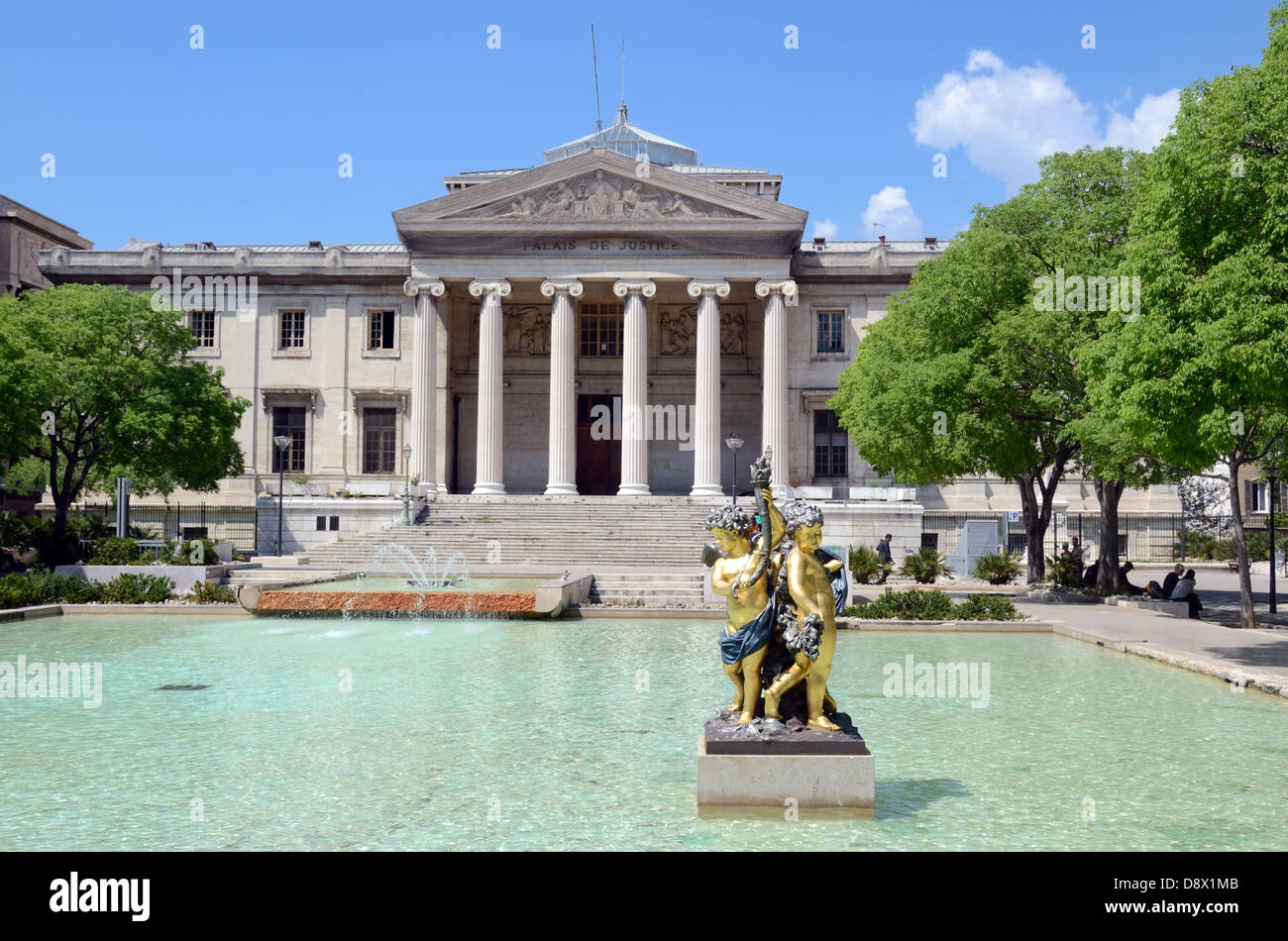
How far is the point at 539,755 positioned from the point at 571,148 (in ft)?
190

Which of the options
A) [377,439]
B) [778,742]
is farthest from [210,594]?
→ [377,439]

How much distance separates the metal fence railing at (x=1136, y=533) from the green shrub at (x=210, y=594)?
31.3 m

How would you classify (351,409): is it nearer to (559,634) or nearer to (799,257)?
(799,257)

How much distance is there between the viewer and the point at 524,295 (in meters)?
51.5

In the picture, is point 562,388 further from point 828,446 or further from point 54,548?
point 54,548

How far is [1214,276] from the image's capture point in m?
16.4

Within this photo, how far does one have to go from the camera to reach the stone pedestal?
802cm

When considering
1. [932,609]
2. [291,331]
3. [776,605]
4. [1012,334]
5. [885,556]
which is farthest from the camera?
[291,331]

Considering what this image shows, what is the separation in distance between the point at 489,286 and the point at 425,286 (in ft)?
9.75

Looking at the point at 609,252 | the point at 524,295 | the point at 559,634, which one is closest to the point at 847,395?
the point at 609,252

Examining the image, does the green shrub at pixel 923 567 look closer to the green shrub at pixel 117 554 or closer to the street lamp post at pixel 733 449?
the street lamp post at pixel 733 449

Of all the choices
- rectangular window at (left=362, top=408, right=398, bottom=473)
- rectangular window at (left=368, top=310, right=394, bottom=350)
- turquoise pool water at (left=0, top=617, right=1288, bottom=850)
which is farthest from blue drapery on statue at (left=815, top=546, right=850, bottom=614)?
rectangular window at (left=368, top=310, right=394, bottom=350)


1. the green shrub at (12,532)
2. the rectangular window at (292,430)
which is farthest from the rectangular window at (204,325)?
the green shrub at (12,532)

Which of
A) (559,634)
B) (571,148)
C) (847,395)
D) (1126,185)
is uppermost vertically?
(571,148)
